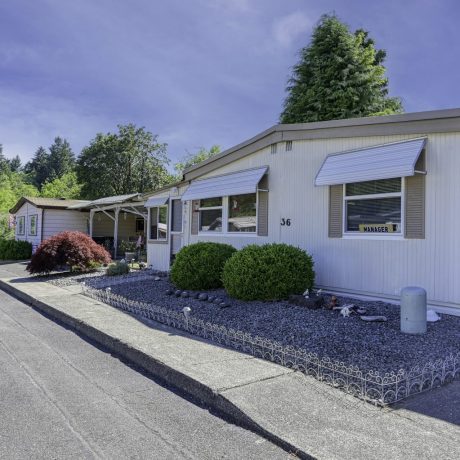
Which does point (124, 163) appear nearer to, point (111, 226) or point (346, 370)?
point (111, 226)

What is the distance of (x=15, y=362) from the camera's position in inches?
191

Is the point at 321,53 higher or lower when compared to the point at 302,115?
higher

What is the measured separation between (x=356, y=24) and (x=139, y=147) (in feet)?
58.9

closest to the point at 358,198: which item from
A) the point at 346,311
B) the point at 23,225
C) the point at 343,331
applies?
the point at 346,311

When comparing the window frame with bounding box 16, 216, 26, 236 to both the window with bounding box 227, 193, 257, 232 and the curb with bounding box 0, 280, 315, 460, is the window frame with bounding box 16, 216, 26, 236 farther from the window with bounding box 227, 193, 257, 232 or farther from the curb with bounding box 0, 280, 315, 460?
the curb with bounding box 0, 280, 315, 460

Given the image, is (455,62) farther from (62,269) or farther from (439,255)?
(62,269)

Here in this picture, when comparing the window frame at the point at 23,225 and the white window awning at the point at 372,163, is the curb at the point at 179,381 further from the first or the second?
the window frame at the point at 23,225

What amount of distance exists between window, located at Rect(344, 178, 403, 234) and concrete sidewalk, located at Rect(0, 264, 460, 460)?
12.1ft

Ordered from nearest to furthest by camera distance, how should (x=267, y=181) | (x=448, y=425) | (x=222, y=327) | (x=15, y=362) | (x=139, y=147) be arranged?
(x=448, y=425) < (x=15, y=362) < (x=222, y=327) < (x=267, y=181) < (x=139, y=147)

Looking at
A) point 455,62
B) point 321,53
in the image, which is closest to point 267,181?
point 455,62

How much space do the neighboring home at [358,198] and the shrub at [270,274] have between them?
3.04 ft

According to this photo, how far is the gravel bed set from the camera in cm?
455

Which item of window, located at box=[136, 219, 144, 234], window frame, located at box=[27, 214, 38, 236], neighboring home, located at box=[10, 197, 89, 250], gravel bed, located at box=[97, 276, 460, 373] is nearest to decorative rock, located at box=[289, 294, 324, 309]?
gravel bed, located at box=[97, 276, 460, 373]

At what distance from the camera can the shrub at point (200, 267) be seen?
871 cm
